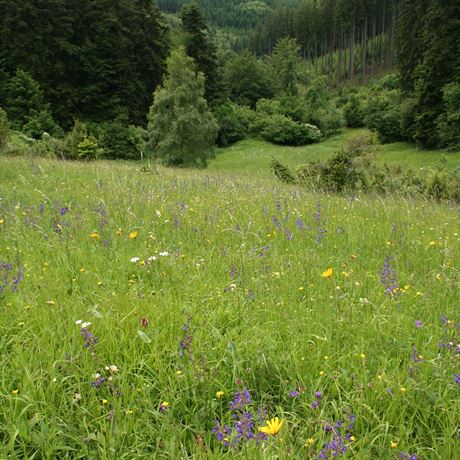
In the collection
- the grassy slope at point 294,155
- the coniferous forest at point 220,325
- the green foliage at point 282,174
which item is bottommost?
the grassy slope at point 294,155

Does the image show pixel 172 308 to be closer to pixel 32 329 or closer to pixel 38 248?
pixel 32 329

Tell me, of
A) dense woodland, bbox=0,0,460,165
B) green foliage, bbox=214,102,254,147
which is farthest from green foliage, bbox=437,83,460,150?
green foliage, bbox=214,102,254,147

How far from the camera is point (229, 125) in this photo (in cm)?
4334

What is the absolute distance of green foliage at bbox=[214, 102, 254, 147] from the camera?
1694 inches

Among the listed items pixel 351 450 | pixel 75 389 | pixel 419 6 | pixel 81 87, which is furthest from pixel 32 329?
pixel 419 6

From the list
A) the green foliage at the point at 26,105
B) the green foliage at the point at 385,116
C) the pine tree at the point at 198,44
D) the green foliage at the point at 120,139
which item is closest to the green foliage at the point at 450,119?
the green foliage at the point at 385,116

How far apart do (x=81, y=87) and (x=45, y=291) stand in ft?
133

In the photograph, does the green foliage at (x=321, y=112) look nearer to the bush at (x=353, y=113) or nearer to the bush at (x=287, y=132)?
the bush at (x=353, y=113)

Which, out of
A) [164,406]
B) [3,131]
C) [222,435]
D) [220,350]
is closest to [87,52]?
[3,131]

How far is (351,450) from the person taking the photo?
1615 millimetres

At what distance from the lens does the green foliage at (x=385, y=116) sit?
39375mm

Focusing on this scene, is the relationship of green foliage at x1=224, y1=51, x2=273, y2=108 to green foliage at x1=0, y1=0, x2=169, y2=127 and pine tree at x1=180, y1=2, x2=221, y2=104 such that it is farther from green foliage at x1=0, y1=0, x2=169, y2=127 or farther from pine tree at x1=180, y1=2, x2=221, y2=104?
green foliage at x1=0, y1=0, x2=169, y2=127

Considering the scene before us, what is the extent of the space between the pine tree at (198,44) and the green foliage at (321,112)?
10.6m

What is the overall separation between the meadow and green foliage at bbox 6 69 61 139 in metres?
31.7
